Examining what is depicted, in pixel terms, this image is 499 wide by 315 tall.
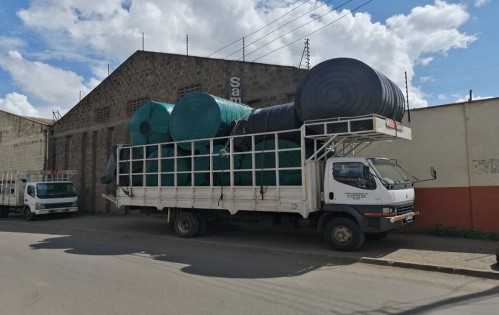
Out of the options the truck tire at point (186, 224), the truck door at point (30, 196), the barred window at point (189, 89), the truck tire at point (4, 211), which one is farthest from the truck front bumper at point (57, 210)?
the truck tire at point (186, 224)

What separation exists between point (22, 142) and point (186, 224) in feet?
70.5

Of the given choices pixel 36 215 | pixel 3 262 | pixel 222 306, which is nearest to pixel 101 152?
pixel 36 215

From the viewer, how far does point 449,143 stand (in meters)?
11.4

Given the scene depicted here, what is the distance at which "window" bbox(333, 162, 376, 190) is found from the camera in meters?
8.74

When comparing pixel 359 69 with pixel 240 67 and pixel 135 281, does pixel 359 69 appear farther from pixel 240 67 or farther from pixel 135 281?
pixel 240 67

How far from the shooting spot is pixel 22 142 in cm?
2794

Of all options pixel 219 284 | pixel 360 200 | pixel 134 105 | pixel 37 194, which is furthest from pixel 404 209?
pixel 37 194

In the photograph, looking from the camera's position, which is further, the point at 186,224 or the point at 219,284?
the point at 186,224

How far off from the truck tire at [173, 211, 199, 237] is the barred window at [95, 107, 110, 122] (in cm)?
1292

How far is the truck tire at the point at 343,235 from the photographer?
341 inches

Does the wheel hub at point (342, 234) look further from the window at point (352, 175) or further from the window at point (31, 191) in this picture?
the window at point (31, 191)

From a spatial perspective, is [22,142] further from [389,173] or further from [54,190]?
[389,173]

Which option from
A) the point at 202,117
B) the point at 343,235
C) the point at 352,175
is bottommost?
the point at 343,235

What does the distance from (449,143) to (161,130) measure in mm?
8226
